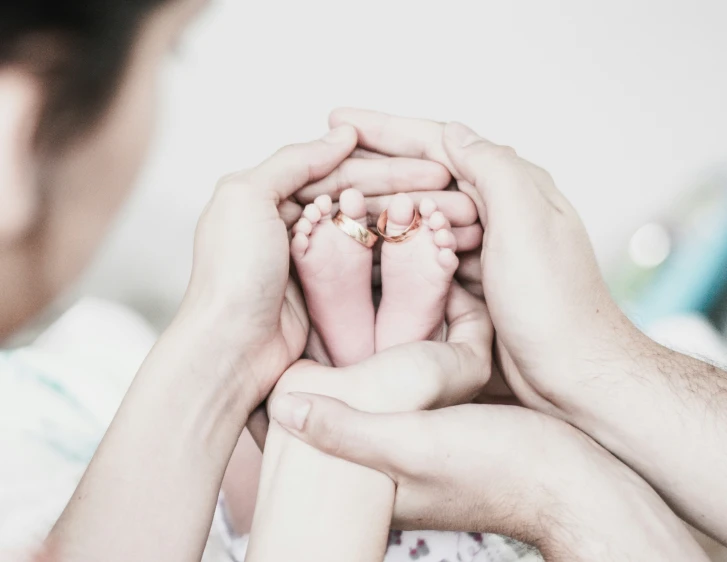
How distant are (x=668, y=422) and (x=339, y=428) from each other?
0.36 meters

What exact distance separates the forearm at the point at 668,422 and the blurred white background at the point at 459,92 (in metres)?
0.54

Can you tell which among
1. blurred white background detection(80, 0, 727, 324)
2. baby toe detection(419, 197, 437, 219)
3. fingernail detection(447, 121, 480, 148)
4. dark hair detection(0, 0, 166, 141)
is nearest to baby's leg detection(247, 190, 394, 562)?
baby toe detection(419, 197, 437, 219)

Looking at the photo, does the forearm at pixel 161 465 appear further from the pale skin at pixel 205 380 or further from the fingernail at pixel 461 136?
the fingernail at pixel 461 136

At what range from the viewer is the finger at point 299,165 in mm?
715

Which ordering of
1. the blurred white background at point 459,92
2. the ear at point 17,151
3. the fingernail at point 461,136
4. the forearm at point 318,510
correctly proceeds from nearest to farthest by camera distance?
the forearm at point 318,510 → the fingernail at point 461,136 → the ear at point 17,151 → the blurred white background at point 459,92

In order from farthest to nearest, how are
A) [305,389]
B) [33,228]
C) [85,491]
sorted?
1. [33,228]
2. [305,389]
3. [85,491]

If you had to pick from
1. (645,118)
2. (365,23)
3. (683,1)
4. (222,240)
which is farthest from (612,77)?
(222,240)

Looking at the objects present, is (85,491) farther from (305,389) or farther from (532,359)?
(532,359)

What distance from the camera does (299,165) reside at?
2.43ft

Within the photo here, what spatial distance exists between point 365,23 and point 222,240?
0.65 meters

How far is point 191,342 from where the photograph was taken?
64 centimetres

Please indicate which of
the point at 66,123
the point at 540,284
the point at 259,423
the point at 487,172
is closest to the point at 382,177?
the point at 487,172

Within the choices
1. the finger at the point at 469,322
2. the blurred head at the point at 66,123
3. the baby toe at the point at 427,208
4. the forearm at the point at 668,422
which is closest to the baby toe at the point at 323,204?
the baby toe at the point at 427,208

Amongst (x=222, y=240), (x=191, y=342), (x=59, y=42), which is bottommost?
(x=191, y=342)
